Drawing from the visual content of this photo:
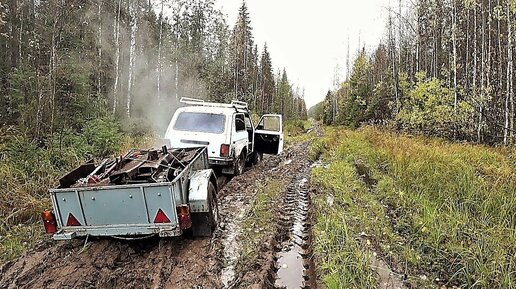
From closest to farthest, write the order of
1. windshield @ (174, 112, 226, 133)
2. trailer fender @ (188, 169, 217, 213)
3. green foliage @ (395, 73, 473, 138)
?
1. trailer fender @ (188, 169, 217, 213)
2. windshield @ (174, 112, 226, 133)
3. green foliage @ (395, 73, 473, 138)

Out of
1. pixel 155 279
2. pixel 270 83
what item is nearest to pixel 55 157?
pixel 155 279

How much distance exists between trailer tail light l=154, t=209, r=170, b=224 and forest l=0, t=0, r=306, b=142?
22.0 feet

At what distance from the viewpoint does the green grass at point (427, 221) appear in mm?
4461

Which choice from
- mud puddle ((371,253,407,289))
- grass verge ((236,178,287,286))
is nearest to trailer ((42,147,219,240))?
grass verge ((236,178,287,286))

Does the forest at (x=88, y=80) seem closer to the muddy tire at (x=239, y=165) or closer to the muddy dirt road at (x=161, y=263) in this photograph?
the muddy dirt road at (x=161, y=263)

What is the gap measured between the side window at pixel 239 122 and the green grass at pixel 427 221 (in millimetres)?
2493

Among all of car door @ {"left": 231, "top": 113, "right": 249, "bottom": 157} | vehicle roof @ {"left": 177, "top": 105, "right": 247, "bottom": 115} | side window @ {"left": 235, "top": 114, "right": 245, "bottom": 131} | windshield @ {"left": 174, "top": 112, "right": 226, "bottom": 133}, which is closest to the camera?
windshield @ {"left": 174, "top": 112, "right": 226, "bottom": 133}

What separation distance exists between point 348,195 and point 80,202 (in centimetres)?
530

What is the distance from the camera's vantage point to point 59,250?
509cm

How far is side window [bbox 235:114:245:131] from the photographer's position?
10181 millimetres

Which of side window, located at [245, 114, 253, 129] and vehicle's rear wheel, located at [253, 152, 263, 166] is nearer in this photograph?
side window, located at [245, 114, 253, 129]

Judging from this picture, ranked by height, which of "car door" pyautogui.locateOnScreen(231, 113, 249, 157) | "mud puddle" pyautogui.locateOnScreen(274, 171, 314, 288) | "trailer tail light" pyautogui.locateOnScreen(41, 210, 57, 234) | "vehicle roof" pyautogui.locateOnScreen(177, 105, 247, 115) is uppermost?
"vehicle roof" pyautogui.locateOnScreen(177, 105, 247, 115)

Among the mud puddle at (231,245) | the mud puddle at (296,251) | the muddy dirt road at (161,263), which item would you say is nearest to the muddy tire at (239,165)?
the mud puddle at (296,251)

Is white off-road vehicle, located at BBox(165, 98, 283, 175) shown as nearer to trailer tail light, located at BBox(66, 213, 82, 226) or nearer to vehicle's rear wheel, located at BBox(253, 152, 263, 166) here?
vehicle's rear wheel, located at BBox(253, 152, 263, 166)
